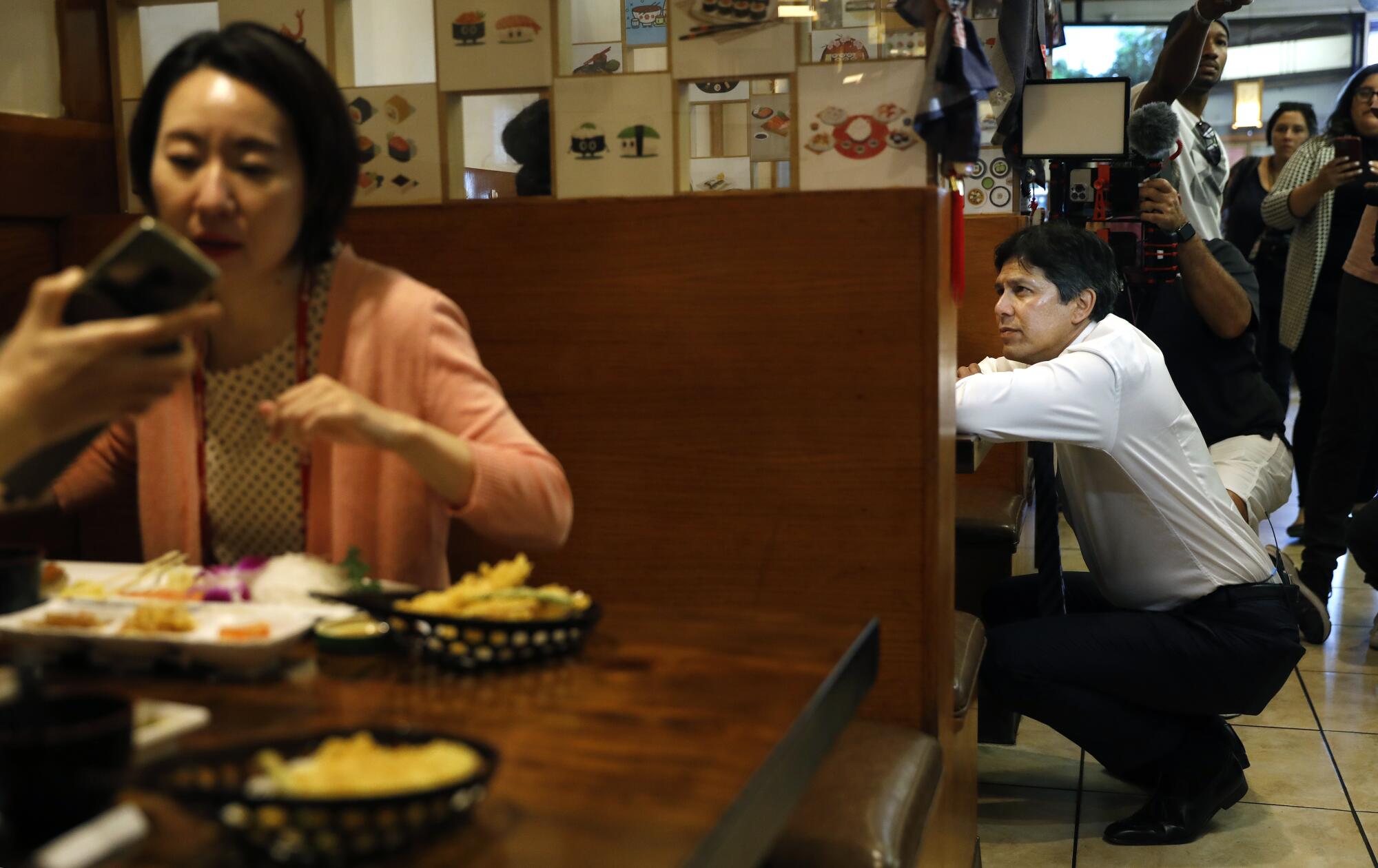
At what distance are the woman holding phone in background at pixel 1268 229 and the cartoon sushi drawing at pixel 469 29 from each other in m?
4.19

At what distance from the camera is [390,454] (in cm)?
142

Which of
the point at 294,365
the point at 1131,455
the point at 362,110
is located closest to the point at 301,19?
the point at 362,110

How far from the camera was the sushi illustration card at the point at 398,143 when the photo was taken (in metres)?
1.95

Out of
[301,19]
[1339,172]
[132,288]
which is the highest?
[301,19]

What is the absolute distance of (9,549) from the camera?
1263 mm

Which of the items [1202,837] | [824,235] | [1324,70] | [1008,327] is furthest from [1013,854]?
[1324,70]

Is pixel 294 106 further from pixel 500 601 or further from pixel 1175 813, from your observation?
pixel 1175 813

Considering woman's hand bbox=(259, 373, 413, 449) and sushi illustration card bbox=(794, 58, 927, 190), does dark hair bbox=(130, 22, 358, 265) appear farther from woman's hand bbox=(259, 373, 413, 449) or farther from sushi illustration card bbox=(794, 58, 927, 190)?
sushi illustration card bbox=(794, 58, 927, 190)

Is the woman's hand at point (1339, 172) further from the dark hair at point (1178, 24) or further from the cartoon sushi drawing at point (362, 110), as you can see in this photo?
the cartoon sushi drawing at point (362, 110)

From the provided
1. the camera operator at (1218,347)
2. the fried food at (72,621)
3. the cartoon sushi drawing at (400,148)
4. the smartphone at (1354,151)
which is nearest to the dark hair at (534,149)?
the cartoon sushi drawing at (400,148)

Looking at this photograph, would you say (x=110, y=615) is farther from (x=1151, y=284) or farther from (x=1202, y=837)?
(x=1151, y=284)

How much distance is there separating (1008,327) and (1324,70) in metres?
10.1

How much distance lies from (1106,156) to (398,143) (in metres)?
2.08

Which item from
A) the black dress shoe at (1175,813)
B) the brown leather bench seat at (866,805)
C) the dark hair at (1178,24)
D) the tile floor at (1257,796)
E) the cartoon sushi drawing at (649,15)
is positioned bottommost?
the tile floor at (1257,796)
